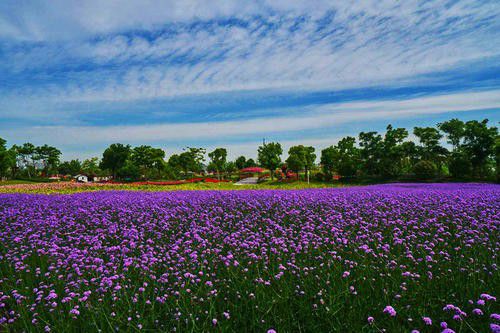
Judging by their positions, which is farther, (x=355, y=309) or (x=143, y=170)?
(x=143, y=170)

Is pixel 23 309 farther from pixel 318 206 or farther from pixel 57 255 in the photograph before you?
Result: pixel 318 206

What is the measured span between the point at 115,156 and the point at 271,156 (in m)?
32.9

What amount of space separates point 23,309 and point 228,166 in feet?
229

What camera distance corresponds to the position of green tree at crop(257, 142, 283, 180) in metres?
42.9

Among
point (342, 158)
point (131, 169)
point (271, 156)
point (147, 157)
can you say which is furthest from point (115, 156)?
point (342, 158)

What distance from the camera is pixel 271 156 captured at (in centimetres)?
4309

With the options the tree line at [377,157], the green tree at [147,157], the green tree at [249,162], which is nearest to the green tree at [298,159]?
the tree line at [377,157]

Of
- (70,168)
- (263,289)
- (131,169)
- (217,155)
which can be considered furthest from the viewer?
(70,168)

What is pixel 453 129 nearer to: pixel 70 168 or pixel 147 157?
pixel 147 157

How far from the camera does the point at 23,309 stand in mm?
3053

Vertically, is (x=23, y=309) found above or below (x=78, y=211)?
below

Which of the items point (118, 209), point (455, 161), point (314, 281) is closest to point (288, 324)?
point (314, 281)

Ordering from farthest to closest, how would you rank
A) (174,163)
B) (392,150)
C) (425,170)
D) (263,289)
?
(174,163) → (392,150) → (425,170) → (263,289)

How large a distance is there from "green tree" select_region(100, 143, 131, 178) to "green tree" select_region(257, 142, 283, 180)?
97.0ft
